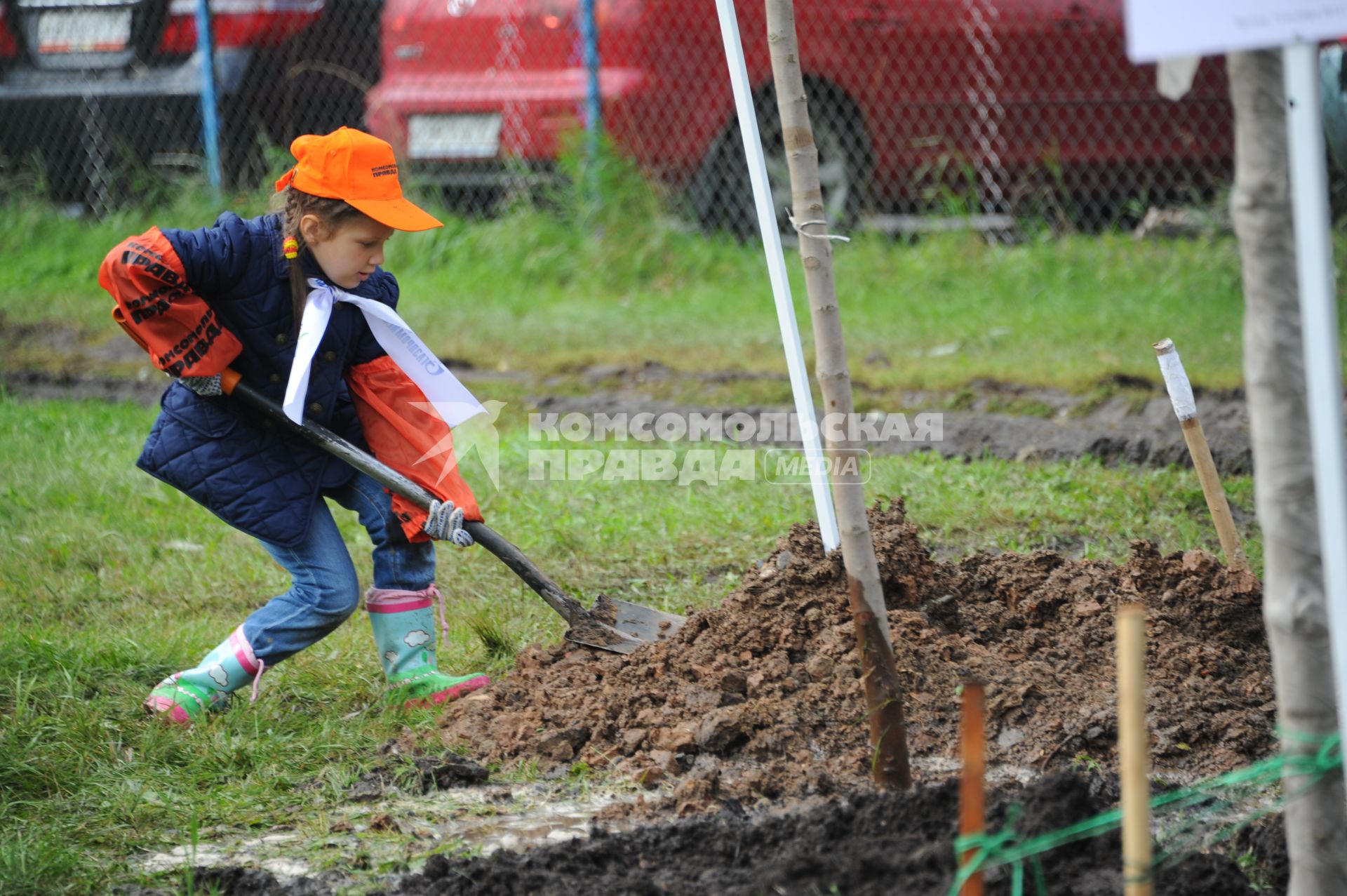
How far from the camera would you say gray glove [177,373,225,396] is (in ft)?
9.45

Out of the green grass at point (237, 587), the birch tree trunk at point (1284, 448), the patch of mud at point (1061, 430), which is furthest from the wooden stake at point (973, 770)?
the patch of mud at point (1061, 430)

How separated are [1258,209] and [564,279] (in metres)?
6.26

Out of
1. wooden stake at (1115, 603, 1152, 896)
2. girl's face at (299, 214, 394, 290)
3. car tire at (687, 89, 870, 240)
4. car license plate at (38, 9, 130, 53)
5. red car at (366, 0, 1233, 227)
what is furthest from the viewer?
car license plate at (38, 9, 130, 53)

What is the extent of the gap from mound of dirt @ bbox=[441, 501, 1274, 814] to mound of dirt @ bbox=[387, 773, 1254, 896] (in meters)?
0.23

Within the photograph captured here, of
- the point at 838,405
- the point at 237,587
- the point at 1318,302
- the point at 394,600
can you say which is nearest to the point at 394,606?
the point at 394,600

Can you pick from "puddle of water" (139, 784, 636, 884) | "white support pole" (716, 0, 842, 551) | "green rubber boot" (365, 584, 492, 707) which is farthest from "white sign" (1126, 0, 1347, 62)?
"green rubber boot" (365, 584, 492, 707)

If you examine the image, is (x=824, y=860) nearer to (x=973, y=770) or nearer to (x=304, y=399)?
(x=973, y=770)

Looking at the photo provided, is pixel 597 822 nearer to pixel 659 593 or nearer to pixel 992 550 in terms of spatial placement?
pixel 659 593

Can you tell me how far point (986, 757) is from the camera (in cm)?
252

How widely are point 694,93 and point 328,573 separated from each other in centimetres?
477

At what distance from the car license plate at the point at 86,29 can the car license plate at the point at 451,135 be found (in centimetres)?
194

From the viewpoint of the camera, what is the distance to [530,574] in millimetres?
3125

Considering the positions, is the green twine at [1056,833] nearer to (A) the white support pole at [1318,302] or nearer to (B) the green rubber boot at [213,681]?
(A) the white support pole at [1318,302]

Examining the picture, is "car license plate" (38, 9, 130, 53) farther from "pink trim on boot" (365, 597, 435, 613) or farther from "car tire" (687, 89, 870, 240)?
"pink trim on boot" (365, 597, 435, 613)
